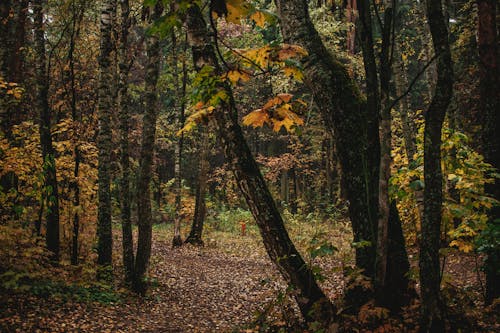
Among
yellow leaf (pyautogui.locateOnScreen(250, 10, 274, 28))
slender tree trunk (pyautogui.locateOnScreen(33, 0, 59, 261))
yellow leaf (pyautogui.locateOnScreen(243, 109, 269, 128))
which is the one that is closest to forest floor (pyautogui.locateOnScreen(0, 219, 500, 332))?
slender tree trunk (pyautogui.locateOnScreen(33, 0, 59, 261))

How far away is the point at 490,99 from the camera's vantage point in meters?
5.61

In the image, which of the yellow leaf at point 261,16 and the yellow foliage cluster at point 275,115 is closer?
the yellow leaf at point 261,16

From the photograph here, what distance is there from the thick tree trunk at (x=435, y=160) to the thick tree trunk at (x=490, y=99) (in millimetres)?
2694

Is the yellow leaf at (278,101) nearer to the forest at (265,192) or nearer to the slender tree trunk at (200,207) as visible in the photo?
the forest at (265,192)

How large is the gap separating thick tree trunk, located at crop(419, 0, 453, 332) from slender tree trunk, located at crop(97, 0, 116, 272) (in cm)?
651

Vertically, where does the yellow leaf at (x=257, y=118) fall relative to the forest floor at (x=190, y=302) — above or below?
above

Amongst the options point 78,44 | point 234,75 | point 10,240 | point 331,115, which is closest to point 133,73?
point 78,44

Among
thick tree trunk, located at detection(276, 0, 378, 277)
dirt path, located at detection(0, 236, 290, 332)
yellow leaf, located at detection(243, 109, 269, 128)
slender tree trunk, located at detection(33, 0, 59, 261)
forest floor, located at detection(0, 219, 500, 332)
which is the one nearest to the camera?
yellow leaf, located at detection(243, 109, 269, 128)

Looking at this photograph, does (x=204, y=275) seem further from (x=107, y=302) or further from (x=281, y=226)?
(x=281, y=226)

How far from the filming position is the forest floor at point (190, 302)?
5402mm

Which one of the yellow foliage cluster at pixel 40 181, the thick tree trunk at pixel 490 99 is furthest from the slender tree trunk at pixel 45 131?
the thick tree trunk at pixel 490 99

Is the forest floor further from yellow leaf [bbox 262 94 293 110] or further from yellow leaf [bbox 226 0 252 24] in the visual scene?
yellow leaf [bbox 226 0 252 24]

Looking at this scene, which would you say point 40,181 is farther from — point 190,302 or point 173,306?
point 190,302

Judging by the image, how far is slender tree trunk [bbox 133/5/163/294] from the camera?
781cm
